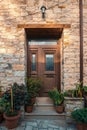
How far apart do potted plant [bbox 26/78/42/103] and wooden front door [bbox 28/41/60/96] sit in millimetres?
351

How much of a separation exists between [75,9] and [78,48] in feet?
3.53

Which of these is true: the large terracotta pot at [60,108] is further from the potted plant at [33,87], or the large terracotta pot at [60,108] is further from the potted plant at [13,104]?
the potted plant at [13,104]

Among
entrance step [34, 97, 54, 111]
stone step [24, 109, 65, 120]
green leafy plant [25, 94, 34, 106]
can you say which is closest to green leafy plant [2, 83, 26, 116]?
green leafy plant [25, 94, 34, 106]

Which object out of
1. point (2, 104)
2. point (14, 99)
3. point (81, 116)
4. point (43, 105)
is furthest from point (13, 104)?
point (81, 116)

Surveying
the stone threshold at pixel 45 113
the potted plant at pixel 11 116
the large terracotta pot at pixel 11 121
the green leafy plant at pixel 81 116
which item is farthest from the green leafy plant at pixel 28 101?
the green leafy plant at pixel 81 116

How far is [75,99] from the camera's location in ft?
12.5

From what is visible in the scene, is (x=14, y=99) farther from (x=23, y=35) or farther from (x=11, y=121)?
(x=23, y=35)

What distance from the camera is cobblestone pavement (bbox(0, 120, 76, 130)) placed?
11.9ft

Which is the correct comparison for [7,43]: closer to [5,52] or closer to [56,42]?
[5,52]

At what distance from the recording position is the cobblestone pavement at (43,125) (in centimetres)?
362

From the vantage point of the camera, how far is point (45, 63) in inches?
192

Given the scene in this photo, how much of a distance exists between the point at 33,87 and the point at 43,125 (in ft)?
3.59

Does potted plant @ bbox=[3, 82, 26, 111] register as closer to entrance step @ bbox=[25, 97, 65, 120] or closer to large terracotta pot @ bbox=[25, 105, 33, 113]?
large terracotta pot @ bbox=[25, 105, 33, 113]

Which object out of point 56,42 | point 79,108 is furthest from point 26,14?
point 79,108
